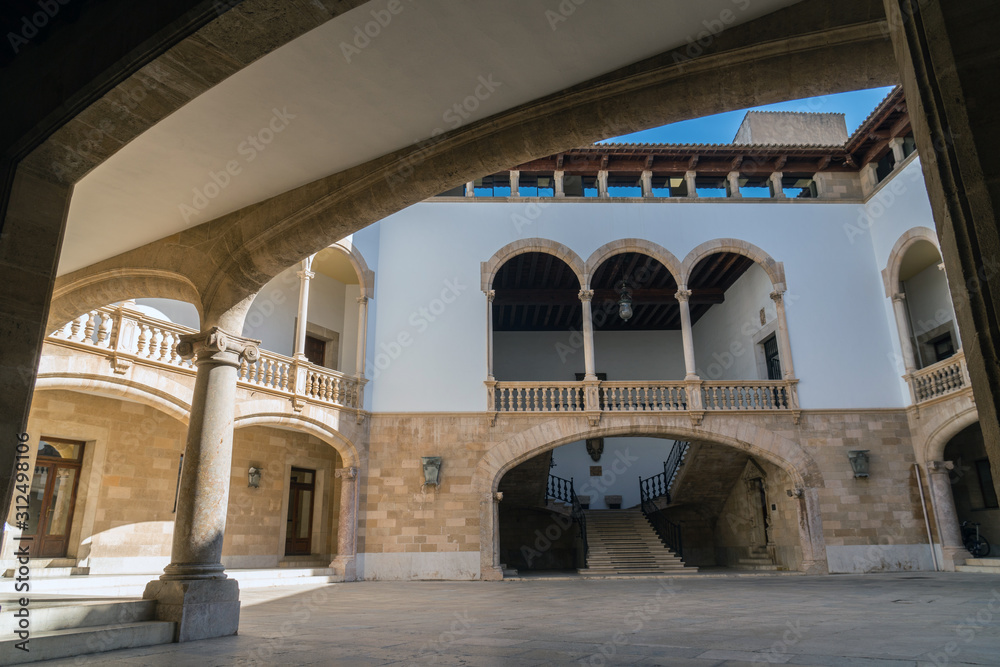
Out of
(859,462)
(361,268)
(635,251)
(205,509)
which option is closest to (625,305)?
(635,251)

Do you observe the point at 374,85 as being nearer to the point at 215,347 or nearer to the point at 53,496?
the point at 215,347

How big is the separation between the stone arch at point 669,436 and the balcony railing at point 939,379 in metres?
2.63

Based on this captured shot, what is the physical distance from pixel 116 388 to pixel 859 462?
13624mm

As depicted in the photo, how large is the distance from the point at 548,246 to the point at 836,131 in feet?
37.9

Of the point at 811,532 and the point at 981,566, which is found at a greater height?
the point at 811,532

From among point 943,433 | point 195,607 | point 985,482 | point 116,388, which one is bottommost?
point 195,607

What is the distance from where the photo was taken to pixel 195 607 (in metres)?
4.82

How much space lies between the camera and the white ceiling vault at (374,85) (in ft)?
11.5

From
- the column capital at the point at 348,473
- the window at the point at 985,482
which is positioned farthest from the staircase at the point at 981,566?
the column capital at the point at 348,473

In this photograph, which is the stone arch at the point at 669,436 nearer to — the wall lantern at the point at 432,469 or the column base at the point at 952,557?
the wall lantern at the point at 432,469

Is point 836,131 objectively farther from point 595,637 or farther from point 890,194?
point 595,637

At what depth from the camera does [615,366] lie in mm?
20828

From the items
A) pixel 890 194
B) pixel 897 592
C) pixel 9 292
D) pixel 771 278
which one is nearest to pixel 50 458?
pixel 9 292

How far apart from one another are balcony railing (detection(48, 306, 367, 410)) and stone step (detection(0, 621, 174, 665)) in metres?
5.41
